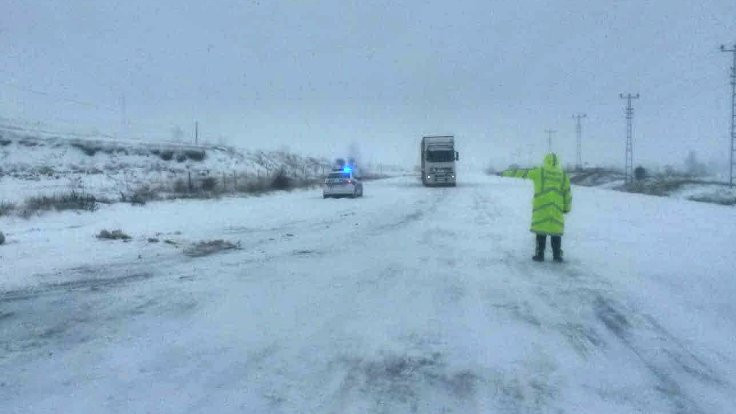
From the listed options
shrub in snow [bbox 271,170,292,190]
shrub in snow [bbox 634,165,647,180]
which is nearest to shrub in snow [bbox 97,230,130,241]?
shrub in snow [bbox 271,170,292,190]

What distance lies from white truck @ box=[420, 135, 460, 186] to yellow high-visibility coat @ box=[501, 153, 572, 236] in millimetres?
39362

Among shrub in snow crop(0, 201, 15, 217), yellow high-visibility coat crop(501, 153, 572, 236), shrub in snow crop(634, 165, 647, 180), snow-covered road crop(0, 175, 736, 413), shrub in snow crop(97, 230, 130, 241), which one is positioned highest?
shrub in snow crop(634, 165, 647, 180)

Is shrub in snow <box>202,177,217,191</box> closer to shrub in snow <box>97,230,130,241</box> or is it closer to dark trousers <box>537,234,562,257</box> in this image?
shrub in snow <box>97,230,130,241</box>

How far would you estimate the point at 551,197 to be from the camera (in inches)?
431

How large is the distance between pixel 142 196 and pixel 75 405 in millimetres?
24591

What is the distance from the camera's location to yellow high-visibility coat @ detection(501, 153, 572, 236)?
1084 centimetres

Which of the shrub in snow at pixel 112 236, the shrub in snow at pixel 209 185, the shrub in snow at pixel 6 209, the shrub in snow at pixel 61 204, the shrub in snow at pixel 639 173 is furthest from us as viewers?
the shrub in snow at pixel 639 173

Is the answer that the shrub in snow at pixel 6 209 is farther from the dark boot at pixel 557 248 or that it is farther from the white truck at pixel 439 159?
the white truck at pixel 439 159

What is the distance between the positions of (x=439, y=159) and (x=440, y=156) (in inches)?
10.1

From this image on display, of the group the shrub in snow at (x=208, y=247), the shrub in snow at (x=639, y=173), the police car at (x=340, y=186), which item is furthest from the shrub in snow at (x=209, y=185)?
the shrub in snow at (x=639, y=173)

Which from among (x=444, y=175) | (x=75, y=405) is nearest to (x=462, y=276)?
(x=75, y=405)

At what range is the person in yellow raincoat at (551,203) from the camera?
10.9 metres

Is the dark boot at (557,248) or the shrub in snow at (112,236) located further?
the shrub in snow at (112,236)

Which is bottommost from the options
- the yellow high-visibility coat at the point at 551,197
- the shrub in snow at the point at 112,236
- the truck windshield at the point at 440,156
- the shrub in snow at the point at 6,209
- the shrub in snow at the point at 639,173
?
the shrub in snow at the point at 112,236
